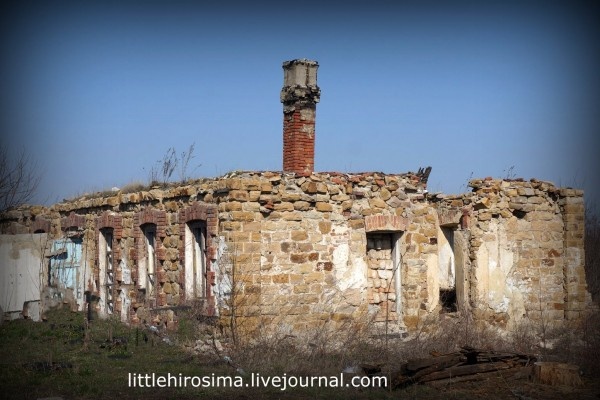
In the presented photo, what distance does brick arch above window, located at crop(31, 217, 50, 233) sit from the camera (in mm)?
21594

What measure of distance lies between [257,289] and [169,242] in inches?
124

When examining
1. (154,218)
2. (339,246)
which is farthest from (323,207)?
(154,218)

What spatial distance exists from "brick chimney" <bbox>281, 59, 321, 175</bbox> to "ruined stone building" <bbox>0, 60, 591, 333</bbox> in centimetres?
3

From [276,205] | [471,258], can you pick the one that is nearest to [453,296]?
[471,258]

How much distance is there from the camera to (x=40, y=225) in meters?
21.8

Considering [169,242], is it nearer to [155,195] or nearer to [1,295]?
[155,195]

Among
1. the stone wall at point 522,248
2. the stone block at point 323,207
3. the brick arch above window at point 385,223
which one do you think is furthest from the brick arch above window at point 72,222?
the stone wall at point 522,248

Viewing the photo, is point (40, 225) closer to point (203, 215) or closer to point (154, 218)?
point (154, 218)

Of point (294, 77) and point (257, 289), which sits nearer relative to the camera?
point (257, 289)

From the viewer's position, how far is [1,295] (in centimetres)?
1895

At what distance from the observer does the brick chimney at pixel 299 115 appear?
51.4 ft

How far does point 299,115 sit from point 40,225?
9.75 meters

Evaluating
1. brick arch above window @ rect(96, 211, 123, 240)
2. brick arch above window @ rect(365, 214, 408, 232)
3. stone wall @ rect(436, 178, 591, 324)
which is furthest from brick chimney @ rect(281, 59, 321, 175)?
brick arch above window @ rect(96, 211, 123, 240)

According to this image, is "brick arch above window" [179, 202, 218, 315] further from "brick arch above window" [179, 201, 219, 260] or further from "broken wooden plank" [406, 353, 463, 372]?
"broken wooden plank" [406, 353, 463, 372]
